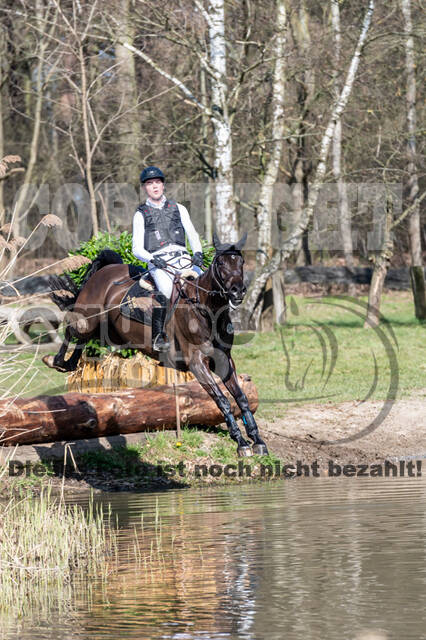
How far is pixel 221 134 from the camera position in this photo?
22.1 meters

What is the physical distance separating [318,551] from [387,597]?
145cm

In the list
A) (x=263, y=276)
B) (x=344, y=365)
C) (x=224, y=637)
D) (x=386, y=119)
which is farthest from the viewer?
(x=386, y=119)

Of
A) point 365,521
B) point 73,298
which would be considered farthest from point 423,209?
point 365,521

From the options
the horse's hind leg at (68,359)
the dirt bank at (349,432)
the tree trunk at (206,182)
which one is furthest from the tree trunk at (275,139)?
the horse's hind leg at (68,359)

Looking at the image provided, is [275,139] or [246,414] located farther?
[275,139]

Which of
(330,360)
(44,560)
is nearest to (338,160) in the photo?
(330,360)

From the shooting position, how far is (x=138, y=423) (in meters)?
13.0

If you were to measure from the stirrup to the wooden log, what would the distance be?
37.8 inches

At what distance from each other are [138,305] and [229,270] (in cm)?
228

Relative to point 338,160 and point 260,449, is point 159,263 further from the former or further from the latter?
point 338,160

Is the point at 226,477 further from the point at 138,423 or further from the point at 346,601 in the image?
the point at 346,601

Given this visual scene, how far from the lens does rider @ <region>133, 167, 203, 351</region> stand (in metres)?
12.3

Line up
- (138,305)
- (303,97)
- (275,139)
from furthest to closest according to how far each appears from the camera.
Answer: (303,97) < (275,139) < (138,305)

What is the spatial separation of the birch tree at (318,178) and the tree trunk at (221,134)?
218 centimetres
